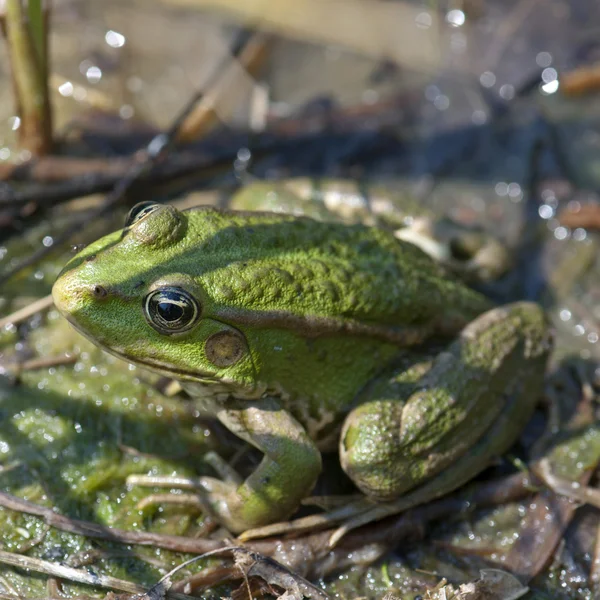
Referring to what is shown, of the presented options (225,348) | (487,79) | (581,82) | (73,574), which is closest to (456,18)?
(487,79)

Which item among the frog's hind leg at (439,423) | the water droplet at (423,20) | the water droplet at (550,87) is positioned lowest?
the frog's hind leg at (439,423)

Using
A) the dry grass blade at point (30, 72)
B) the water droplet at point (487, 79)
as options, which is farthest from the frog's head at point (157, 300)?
the water droplet at point (487, 79)

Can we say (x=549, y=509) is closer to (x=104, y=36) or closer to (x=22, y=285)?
(x=22, y=285)

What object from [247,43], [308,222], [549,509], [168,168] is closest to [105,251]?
[308,222]

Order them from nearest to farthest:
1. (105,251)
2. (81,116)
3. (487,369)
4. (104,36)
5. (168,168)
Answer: (105,251)
(487,369)
(168,168)
(81,116)
(104,36)

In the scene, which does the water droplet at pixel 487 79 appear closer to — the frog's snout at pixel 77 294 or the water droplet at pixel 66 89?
the water droplet at pixel 66 89

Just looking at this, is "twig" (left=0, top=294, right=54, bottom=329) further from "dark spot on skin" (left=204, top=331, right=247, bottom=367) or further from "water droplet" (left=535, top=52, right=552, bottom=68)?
"water droplet" (left=535, top=52, right=552, bottom=68)
